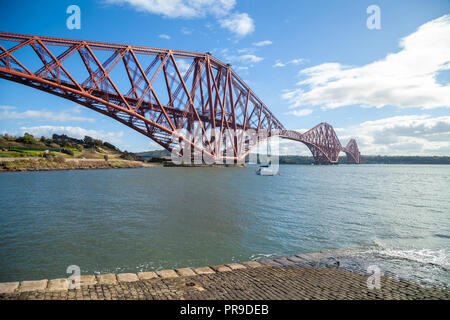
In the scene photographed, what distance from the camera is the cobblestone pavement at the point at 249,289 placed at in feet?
15.4

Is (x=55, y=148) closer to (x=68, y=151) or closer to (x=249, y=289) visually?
(x=68, y=151)

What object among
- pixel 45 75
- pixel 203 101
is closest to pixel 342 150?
pixel 203 101

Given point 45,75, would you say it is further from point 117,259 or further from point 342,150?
point 342,150

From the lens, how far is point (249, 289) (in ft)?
16.8

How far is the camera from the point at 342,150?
151125 mm

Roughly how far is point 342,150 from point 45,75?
151 metres

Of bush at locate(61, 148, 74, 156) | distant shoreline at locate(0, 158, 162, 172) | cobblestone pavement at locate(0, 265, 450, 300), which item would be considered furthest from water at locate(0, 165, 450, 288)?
bush at locate(61, 148, 74, 156)

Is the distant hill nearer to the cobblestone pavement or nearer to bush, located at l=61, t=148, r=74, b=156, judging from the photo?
bush, located at l=61, t=148, r=74, b=156

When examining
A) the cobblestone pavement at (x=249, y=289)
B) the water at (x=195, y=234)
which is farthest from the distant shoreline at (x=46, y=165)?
the cobblestone pavement at (x=249, y=289)

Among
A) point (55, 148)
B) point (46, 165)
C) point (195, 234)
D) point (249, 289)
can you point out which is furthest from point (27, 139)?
point (249, 289)

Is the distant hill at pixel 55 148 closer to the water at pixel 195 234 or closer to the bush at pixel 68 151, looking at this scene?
the bush at pixel 68 151

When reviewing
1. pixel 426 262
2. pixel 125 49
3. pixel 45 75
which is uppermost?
pixel 125 49

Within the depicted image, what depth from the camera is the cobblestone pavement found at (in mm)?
4703

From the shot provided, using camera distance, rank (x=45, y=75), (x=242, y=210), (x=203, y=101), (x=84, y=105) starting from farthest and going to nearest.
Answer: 1. (x=203, y=101)
2. (x=84, y=105)
3. (x=45, y=75)
4. (x=242, y=210)
